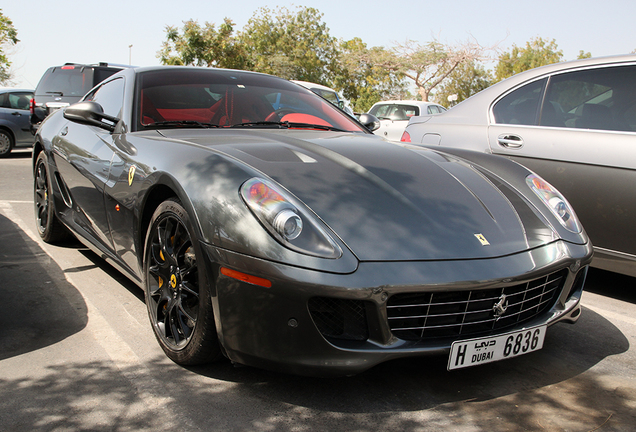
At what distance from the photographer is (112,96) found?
153 inches

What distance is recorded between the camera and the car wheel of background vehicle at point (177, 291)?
2379 mm

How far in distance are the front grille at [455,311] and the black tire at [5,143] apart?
11811mm

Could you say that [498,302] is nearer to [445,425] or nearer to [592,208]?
[445,425]

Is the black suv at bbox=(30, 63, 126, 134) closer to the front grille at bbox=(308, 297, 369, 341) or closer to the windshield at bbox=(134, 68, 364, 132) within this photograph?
the windshield at bbox=(134, 68, 364, 132)

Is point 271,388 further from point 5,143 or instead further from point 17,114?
point 17,114

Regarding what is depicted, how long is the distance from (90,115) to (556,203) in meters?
2.59

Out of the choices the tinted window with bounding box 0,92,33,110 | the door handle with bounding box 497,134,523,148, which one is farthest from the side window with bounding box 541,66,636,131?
the tinted window with bounding box 0,92,33,110

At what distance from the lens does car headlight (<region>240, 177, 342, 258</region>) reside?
214 centimetres

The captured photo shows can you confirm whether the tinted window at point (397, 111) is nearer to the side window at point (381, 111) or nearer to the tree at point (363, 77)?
the side window at point (381, 111)

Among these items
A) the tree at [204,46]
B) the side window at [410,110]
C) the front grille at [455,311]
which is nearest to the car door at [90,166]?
the front grille at [455,311]

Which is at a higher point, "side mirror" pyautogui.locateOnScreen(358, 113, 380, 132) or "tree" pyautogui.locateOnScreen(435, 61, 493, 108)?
"tree" pyautogui.locateOnScreen(435, 61, 493, 108)

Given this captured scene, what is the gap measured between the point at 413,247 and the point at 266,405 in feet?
2.78

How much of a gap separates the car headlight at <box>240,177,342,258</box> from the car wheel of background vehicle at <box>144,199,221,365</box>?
12.3 inches

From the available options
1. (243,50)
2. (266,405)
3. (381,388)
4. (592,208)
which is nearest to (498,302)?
(381,388)
